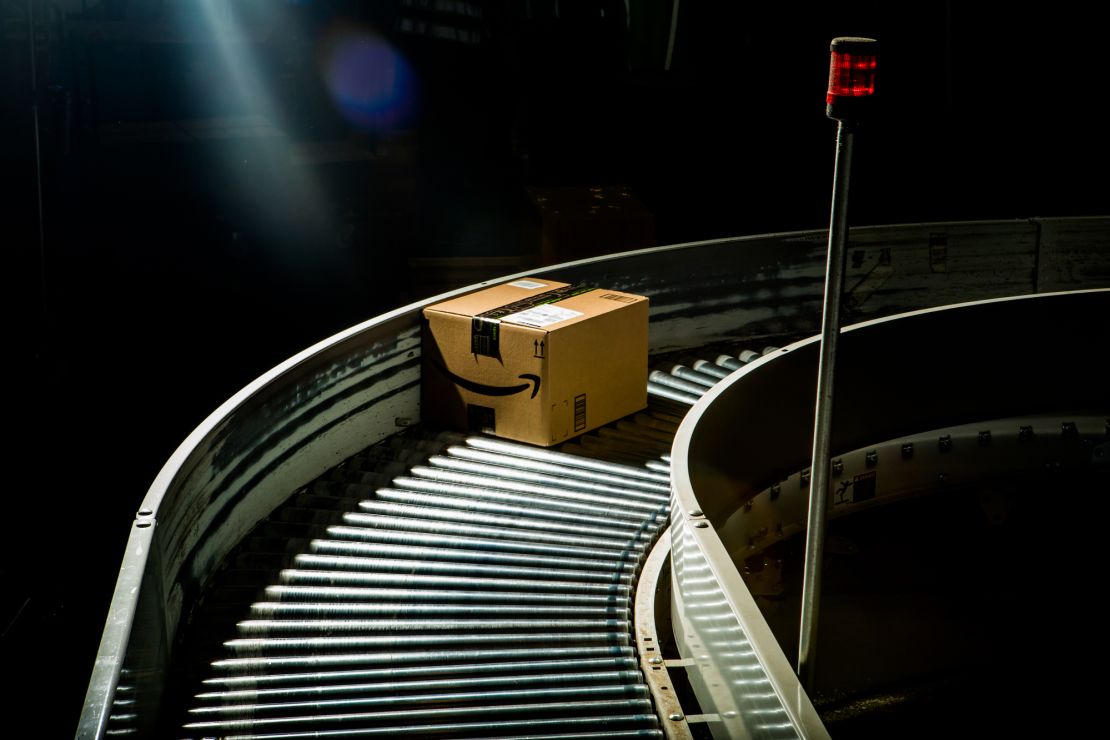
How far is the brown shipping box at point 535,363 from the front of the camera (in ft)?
13.1

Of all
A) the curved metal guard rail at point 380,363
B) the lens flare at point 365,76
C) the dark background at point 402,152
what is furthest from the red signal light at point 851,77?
the lens flare at point 365,76

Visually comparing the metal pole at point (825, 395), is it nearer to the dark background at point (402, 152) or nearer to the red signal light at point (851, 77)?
the red signal light at point (851, 77)

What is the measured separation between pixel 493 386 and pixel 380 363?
39 cm

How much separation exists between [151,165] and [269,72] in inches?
42.2

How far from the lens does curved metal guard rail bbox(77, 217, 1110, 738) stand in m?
2.48

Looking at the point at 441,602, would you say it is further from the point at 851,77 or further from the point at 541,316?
the point at 851,77

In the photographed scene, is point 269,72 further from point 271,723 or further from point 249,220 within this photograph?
point 271,723

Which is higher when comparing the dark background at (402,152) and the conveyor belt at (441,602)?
the dark background at (402,152)

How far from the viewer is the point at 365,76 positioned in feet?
25.7

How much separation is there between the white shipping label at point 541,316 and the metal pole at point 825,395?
1572 millimetres

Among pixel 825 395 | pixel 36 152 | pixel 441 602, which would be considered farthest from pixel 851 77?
pixel 36 152

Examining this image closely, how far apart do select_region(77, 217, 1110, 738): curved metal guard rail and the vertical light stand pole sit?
1401mm

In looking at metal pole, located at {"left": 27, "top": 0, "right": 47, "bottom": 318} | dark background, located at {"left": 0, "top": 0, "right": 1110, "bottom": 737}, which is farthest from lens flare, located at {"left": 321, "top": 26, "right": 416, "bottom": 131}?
metal pole, located at {"left": 27, "top": 0, "right": 47, "bottom": 318}

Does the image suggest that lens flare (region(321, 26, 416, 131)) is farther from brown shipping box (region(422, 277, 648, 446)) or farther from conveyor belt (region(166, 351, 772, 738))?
conveyor belt (region(166, 351, 772, 738))
